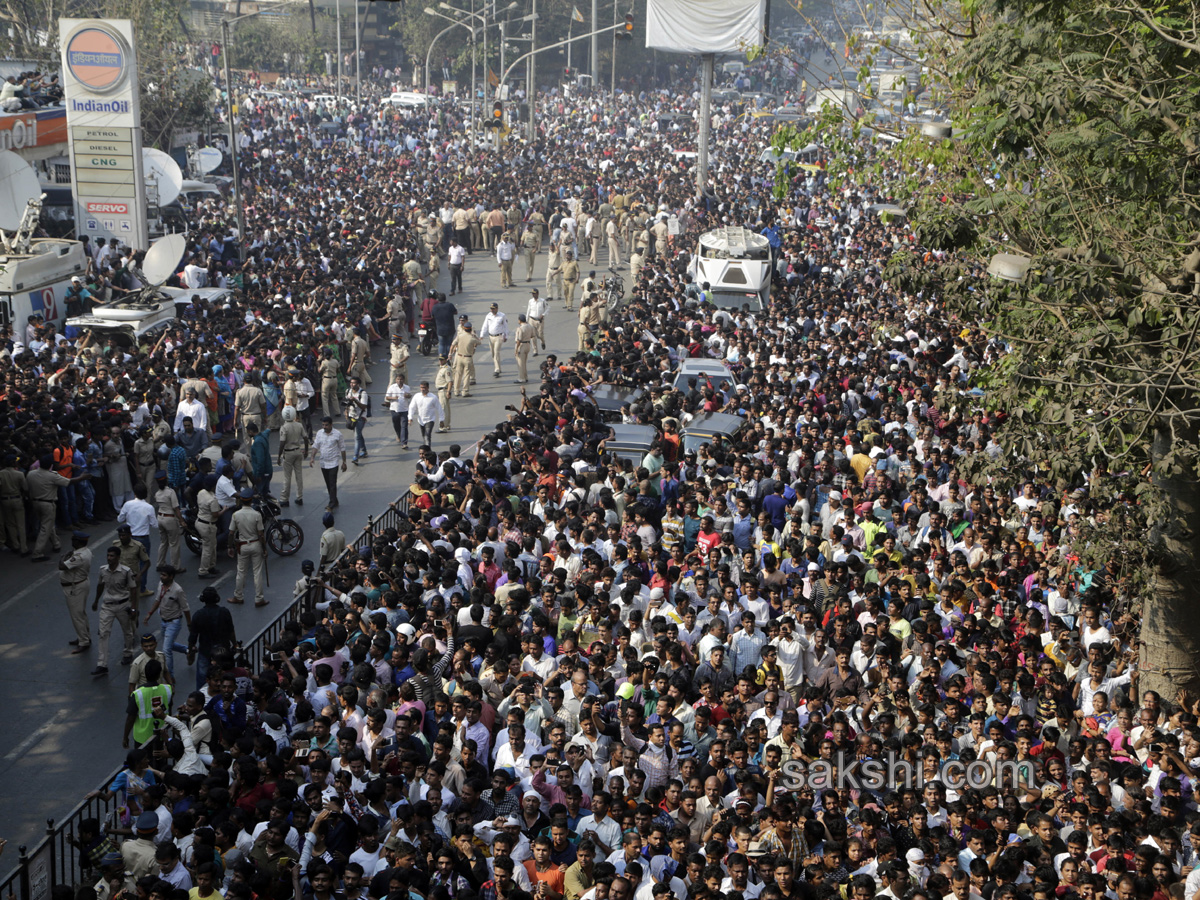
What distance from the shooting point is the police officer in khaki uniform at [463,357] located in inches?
823

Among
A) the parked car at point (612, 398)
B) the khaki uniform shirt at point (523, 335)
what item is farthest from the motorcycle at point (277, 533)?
the khaki uniform shirt at point (523, 335)

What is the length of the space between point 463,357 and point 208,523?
25.7 feet

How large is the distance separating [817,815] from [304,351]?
13.6 metres

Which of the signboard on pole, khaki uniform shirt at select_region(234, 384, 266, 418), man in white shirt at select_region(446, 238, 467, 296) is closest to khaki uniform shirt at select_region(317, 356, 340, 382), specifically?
khaki uniform shirt at select_region(234, 384, 266, 418)

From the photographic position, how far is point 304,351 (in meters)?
20.0

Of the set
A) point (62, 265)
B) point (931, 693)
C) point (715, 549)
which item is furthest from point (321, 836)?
point (62, 265)

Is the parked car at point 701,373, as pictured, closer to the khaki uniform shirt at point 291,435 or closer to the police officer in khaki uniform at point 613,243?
the khaki uniform shirt at point 291,435

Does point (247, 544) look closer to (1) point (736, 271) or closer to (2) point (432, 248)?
(1) point (736, 271)

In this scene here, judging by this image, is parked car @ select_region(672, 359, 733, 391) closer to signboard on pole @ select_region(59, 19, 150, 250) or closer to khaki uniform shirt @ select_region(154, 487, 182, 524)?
khaki uniform shirt @ select_region(154, 487, 182, 524)

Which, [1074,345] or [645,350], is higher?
[1074,345]

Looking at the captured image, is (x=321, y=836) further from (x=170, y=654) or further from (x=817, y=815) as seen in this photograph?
(x=170, y=654)

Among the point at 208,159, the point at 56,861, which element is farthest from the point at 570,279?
the point at 56,861

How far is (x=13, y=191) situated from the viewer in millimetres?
23875

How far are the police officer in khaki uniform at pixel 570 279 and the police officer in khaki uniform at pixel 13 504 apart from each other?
→ 1599cm
